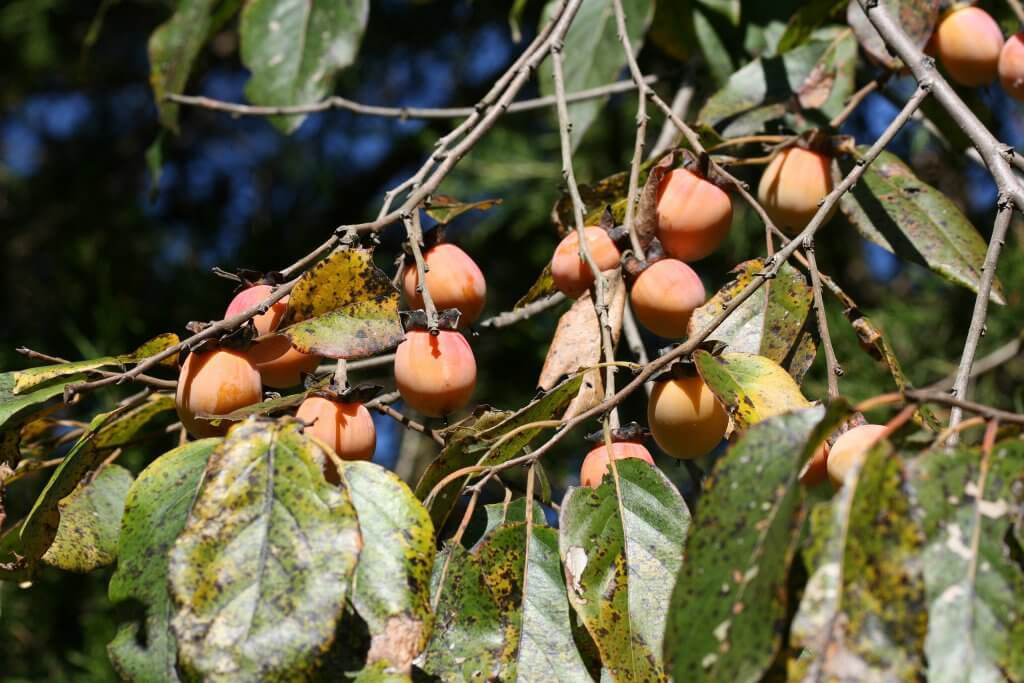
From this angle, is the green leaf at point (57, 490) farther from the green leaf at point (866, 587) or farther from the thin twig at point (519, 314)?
the green leaf at point (866, 587)

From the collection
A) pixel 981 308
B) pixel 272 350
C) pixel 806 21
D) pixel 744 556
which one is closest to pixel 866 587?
pixel 744 556

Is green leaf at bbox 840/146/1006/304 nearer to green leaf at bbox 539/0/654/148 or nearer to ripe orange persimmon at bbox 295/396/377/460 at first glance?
green leaf at bbox 539/0/654/148

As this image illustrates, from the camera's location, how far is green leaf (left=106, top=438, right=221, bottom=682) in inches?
27.4

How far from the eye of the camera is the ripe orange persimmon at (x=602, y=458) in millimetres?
876

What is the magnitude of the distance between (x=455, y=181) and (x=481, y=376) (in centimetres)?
48

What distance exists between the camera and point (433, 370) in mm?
892

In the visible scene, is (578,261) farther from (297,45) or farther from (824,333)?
(297,45)

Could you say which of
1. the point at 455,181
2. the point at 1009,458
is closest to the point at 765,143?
the point at 1009,458

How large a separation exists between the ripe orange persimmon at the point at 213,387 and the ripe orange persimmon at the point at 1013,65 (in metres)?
0.91

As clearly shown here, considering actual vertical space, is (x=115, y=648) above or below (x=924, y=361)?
below

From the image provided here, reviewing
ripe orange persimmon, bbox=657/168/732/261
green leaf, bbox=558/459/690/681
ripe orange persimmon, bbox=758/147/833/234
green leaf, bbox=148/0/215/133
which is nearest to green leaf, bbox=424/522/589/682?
green leaf, bbox=558/459/690/681

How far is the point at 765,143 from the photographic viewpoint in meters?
1.27

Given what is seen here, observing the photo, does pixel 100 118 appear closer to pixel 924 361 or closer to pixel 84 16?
pixel 84 16

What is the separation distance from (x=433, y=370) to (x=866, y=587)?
0.43m
